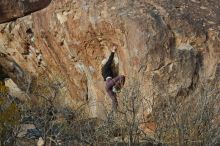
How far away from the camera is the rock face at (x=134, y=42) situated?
10039 millimetres

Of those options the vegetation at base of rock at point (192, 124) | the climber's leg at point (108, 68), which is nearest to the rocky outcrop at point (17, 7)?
the climber's leg at point (108, 68)

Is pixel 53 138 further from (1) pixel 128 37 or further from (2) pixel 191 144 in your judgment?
(1) pixel 128 37

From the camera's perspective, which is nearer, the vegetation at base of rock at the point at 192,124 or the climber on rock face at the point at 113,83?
the vegetation at base of rock at the point at 192,124

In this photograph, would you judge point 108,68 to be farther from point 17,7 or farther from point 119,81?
point 17,7

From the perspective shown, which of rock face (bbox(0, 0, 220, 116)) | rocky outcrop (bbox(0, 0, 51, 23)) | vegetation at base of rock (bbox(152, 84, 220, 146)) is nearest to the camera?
vegetation at base of rock (bbox(152, 84, 220, 146))

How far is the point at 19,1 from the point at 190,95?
739 centimetres

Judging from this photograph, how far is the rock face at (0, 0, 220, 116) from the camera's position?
10.0 m

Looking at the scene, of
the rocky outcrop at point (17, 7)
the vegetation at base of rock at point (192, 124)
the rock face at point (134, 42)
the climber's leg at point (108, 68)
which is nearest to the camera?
the vegetation at base of rock at point (192, 124)

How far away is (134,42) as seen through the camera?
10297 mm

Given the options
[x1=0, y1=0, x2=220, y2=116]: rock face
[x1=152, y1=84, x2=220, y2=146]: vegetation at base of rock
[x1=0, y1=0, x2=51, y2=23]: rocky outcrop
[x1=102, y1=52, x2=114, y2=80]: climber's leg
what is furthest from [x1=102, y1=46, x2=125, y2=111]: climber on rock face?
[x1=0, y1=0, x2=51, y2=23]: rocky outcrop

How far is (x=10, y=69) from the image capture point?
15477 mm

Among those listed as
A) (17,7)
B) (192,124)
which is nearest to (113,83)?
(192,124)

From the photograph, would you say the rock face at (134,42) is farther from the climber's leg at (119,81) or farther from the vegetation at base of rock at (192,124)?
the vegetation at base of rock at (192,124)

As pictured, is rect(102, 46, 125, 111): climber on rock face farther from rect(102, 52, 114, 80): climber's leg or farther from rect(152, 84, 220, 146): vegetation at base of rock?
rect(152, 84, 220, 146): vegetation at base of rock
